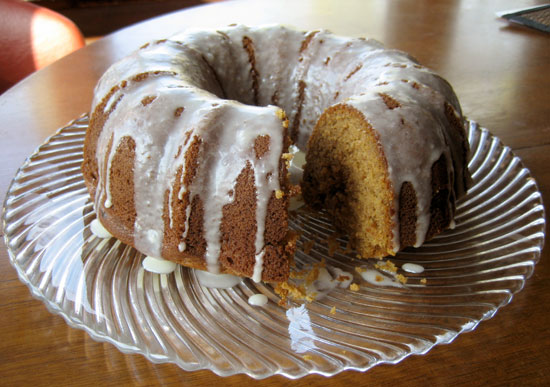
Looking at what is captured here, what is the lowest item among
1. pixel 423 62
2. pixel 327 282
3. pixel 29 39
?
pixel 327 282

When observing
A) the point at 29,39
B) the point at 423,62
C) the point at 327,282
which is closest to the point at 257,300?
the point at 327,282

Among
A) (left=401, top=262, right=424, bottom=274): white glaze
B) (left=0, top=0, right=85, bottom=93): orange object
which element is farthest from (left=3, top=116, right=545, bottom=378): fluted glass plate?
(left=0, top=0, right=85, bottom=93): orange object

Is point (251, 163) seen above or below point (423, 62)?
above

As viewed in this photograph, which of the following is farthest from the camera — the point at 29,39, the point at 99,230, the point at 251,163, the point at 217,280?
the point at 29,39

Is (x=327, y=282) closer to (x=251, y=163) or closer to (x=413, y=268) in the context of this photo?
(x=413, y=268)

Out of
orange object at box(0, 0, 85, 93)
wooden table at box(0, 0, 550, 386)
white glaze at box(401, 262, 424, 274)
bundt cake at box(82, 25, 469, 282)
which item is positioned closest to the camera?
wooden table at box(0, 0, 550, 386)

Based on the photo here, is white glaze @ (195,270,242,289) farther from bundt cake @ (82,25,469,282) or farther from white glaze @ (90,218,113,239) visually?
white glaze @ (90,218,113,239)
